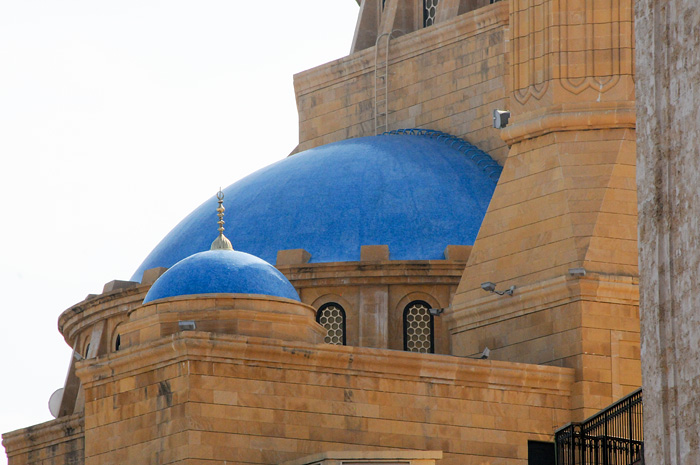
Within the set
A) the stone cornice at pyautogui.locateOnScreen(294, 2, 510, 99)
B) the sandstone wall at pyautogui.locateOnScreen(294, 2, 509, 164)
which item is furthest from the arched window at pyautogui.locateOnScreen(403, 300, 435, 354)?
the stone cornice at pyautogui.locateOnScreen(294, 2, 510, 99)

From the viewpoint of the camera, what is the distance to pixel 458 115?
35031 millimetres

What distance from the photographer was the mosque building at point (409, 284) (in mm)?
24359

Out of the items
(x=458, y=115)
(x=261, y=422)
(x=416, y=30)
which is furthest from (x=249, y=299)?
(x=416, y=30)

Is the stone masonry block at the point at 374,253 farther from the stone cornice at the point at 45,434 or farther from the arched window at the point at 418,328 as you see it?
the stone cornice at the point at 45,434

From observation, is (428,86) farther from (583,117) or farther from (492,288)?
(492,288)

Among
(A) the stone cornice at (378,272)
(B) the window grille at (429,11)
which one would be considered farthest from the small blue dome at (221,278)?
(B) the window grille at (429,11)

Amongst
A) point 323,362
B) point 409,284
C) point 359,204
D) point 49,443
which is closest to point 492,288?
point 409,284

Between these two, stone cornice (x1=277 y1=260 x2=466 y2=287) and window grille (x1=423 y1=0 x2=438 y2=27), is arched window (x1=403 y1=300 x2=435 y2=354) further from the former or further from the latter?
window grille (x1=423 y1=0 x2=438 y2=27)

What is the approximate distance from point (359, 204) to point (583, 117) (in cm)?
630

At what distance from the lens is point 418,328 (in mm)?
31203

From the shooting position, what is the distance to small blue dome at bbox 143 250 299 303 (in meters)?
25.3

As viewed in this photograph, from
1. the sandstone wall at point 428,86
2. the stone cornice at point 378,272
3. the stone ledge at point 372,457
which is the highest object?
the sandstone wall at point 428,86

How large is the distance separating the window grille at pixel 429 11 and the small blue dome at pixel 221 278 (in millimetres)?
13132

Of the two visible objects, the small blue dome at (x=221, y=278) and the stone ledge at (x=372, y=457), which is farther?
Answer: the small blue dome at (x=221, y=278)
